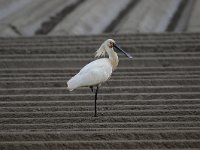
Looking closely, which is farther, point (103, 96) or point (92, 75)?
point (103, 96)

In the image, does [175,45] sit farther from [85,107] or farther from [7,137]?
[7,137]

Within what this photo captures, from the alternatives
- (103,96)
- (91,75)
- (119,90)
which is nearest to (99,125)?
(91,75)

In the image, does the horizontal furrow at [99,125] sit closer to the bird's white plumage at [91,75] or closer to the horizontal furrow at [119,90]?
the bird's white plumage at [91,75]

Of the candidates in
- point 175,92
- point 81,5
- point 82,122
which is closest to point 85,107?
point 82,122

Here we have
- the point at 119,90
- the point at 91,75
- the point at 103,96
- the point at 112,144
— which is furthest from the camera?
the point at 119,90

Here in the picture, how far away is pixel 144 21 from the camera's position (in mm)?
13266

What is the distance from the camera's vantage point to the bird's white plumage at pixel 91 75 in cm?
556

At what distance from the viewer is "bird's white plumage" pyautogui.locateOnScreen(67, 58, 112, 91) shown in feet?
18.2

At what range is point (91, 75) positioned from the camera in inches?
223

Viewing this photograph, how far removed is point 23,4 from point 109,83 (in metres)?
9.25

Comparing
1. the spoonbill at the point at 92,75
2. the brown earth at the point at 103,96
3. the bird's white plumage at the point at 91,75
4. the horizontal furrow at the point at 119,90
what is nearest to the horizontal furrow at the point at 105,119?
the brown earth at the point at 103,96

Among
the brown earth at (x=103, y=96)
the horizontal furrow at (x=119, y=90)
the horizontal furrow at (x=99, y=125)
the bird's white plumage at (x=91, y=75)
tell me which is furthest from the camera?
the horizontal furrow at (x=119, y=90)

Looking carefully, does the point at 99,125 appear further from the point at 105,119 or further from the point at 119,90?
the point at 119,90

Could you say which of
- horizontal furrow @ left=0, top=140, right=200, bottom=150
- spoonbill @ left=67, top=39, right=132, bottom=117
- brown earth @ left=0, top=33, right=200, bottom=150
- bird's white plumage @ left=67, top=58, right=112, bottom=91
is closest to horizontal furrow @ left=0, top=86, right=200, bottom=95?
brown earth @ left=0, top=33, right=200, bottom=150
